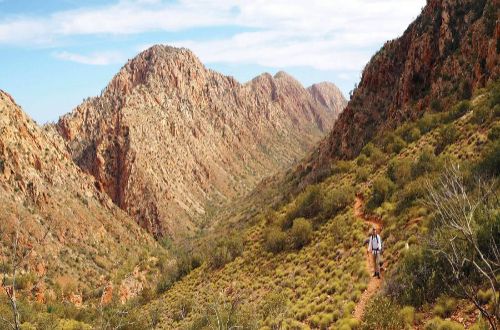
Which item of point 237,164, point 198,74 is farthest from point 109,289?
point 198,74

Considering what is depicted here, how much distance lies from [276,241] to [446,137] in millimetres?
12487

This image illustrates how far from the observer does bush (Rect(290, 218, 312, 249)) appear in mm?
26653

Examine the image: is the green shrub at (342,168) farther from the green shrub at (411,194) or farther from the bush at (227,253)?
the green shrub at (411,194)

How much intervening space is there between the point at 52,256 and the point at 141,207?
33205mm

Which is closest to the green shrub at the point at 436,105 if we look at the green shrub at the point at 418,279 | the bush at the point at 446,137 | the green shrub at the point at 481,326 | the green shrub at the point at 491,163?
the bush at the point at 446,137

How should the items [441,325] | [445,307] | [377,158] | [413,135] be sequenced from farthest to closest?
[377,158] < [413,135] < [445,307] < [441,325]

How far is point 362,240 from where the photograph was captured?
827 inches

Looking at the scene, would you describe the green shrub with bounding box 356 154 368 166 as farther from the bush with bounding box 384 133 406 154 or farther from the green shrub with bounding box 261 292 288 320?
the green shrub with bounding box 261 292 288 320

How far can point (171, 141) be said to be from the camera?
109562mm

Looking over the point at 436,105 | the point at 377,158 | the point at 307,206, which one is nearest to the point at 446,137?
the point at 377,158

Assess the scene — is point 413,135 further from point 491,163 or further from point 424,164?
point 491,163

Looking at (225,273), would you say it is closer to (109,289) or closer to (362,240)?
(362,240)

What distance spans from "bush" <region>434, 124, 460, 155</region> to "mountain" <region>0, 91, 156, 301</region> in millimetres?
40982

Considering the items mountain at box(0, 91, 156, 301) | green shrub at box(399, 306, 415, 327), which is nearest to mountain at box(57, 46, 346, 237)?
mountain at box(0, 91, 156, 301)
